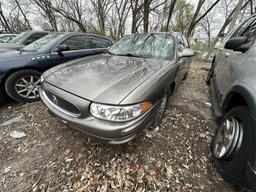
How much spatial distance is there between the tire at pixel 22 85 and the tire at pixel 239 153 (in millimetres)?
3644

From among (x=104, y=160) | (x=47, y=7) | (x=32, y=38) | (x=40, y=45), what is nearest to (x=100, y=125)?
(x=104, y=160)

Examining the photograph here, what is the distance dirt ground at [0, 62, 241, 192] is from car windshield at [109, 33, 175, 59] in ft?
4.10

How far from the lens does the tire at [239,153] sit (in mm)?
1594

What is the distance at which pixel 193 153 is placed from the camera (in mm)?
2342

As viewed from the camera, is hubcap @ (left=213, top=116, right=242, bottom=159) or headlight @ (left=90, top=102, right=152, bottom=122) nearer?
headlight @ (left=90, top=102, right=152, bottom=122)

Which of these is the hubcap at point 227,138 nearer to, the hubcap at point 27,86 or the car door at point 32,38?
the hubcap at point 27,86

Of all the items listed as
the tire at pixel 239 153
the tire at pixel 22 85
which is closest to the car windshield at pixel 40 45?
the tire at pixel 22 85

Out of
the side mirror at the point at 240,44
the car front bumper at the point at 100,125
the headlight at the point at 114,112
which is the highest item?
the side mirror at the point at 240,44

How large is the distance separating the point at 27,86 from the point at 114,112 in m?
2.72

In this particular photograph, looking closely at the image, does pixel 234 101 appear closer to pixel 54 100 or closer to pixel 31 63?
pixel 54 100

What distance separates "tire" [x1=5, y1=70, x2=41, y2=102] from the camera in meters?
3.22

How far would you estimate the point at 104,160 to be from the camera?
7.04ft

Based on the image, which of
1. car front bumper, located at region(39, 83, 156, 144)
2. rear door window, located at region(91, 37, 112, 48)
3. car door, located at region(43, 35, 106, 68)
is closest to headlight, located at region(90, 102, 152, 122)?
car front bumper, located at region(39, 83, 156, 144)

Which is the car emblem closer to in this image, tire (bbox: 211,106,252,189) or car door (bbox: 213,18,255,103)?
tire (bbox: 211,106,252,189)
